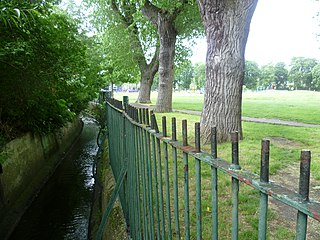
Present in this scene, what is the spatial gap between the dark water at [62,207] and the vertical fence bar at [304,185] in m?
4.70

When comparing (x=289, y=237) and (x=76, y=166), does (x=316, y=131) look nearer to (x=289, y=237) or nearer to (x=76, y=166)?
(x=289, y=237)

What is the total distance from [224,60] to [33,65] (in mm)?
3658

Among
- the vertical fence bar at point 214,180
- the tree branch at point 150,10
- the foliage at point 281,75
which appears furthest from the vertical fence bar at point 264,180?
the foliage at point 281,75

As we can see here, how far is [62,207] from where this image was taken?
5969 mm

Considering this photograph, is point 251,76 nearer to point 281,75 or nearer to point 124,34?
point 281,75

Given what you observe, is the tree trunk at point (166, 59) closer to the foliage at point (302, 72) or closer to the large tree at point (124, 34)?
the large tree at point (124, 34)

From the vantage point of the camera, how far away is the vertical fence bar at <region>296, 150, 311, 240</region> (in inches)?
30.7

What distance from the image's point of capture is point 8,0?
3.51 metres

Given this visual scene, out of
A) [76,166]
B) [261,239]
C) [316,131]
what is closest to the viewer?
[261,239]

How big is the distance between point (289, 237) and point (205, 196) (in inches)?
47.8

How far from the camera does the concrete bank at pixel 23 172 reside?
503 cm

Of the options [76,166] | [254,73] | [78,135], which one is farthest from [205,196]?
[254,73]

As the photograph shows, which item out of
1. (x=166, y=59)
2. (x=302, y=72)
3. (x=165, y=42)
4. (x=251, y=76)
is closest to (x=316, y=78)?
(x=302, y=72)

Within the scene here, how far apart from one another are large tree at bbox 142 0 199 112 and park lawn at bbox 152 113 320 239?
5248 mm
